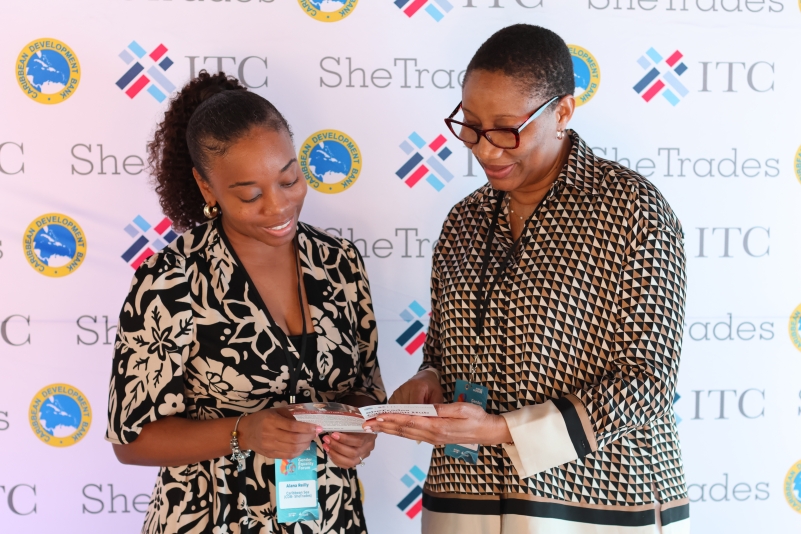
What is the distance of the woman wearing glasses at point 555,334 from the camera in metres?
1.52

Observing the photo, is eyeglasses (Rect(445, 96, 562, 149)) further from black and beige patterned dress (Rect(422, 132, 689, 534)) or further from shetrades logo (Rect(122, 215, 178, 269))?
shetrades logo (Rect(122, 215, 178, 269))

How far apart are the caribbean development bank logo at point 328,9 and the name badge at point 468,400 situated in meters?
1.36

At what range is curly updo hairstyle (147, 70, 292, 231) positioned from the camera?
1.69m

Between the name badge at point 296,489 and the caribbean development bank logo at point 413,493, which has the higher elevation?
the name badge at point 296,489

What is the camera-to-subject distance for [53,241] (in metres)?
2.42

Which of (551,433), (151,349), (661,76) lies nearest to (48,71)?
(151,349)

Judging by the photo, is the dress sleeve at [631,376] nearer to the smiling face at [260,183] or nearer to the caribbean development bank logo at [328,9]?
the smiling face at [260,183]

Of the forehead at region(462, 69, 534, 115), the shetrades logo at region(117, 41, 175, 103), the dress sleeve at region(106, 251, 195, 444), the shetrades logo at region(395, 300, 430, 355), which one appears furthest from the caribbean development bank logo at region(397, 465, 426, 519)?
the shetrades logo at region(117, 41, 175, 103)

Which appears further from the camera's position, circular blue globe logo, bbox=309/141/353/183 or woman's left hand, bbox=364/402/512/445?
circular blue globe logo, bbox=309/141/353/183

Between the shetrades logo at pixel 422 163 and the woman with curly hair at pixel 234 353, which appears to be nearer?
the woman with curly hair at pixel 234 353

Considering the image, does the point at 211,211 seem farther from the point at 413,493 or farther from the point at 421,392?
the point at 413,493

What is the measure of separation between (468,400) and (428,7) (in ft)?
4.60

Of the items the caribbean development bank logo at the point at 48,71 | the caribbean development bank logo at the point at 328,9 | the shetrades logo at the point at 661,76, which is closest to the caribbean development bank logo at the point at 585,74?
the shetrades logo at the point at 661,76

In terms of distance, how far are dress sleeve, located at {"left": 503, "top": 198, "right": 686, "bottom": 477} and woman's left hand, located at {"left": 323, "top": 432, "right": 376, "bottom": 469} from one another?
15.2 inches
